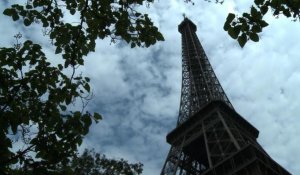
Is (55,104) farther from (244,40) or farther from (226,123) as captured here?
(226,123)

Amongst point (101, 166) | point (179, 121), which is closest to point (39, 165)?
point (101, 166)

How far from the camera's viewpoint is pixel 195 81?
6962 centimetres

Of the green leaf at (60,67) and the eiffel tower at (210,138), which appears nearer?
the green leaf at (60,67)

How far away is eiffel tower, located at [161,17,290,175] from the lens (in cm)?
3761

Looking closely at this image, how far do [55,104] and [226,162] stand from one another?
104ft

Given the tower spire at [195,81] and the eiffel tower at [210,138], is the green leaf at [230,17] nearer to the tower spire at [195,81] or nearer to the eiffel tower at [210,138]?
the eiffel tower at [210,138]

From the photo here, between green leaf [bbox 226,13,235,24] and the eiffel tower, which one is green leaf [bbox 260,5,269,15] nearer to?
green leaf [bbox 226,13,235,24]

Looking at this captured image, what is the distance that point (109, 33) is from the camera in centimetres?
949

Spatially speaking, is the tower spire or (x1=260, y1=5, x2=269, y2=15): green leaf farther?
the tower spire

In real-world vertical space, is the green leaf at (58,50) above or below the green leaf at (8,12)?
below

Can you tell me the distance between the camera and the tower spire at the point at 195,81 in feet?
205

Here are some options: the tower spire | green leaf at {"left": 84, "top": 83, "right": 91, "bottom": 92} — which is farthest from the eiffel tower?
green leaf at {"left": 84, "top": 83, "right": 91, "bottom": 92}

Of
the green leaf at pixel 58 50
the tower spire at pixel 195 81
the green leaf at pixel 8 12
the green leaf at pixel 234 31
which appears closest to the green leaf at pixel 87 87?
the green leaf at pixel 58 50

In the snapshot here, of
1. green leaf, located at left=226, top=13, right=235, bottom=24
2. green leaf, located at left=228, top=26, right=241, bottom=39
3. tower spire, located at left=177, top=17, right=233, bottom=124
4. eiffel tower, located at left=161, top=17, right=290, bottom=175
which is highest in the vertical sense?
tower spire, located at left=177, top=17, right=233, bottom=124
